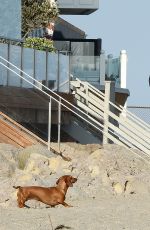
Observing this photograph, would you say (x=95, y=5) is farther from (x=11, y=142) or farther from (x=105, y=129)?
(x=11, y=142)

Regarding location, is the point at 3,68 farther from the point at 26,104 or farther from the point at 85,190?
the point at 85,190

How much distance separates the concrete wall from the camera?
31906mm

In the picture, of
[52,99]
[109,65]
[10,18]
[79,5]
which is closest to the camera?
[52,99]

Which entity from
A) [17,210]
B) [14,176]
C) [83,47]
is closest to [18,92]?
[14,176]

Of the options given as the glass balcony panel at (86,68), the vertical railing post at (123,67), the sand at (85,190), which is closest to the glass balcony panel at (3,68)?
the sand at (85,190)

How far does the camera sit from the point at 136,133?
29266 mm

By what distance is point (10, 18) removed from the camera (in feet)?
107

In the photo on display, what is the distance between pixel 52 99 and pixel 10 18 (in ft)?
24.3

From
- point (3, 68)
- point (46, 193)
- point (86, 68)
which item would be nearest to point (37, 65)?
point (3, 68)

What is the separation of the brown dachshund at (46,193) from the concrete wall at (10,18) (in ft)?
49.2

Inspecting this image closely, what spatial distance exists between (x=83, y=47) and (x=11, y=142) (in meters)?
17.7

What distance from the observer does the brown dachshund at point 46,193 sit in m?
17.1

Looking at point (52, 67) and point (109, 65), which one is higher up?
point (52, 67)

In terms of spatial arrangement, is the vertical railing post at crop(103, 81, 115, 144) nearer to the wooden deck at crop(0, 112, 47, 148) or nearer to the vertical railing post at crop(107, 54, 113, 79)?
the wooden deck at crop(0, 112, 47, 148)
